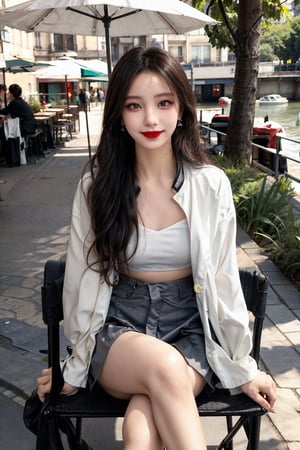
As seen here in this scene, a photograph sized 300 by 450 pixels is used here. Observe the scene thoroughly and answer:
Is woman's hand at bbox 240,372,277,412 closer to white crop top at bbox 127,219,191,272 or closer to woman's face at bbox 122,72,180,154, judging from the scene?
white crop top at bbox 127,219,191,272

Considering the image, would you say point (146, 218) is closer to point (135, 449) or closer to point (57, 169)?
point (135, 449)

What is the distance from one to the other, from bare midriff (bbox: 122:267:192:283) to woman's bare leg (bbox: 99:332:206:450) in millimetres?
228

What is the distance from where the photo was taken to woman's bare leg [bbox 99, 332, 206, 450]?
1574 mm

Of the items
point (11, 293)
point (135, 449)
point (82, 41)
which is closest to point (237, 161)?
point (11, 293)

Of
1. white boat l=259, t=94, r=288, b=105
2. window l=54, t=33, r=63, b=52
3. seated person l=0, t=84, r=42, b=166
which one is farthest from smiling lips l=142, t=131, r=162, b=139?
window l=54, t=33, r=63, b=52

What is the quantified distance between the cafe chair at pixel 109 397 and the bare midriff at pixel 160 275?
0.87ft

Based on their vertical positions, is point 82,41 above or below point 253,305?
above

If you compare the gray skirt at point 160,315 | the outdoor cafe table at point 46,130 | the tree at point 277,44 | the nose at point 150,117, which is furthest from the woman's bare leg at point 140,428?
the tree at point 277,44

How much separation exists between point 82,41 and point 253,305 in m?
65.0

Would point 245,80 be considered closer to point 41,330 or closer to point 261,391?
point 41,330

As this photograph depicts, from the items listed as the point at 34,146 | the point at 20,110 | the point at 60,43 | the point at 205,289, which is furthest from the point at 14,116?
the point at 60,43

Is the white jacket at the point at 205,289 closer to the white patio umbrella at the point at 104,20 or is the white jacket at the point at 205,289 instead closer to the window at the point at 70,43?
the white patio umbrella at the point at 104,20

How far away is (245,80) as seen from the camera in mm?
8234

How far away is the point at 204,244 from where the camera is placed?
6.22 ft
